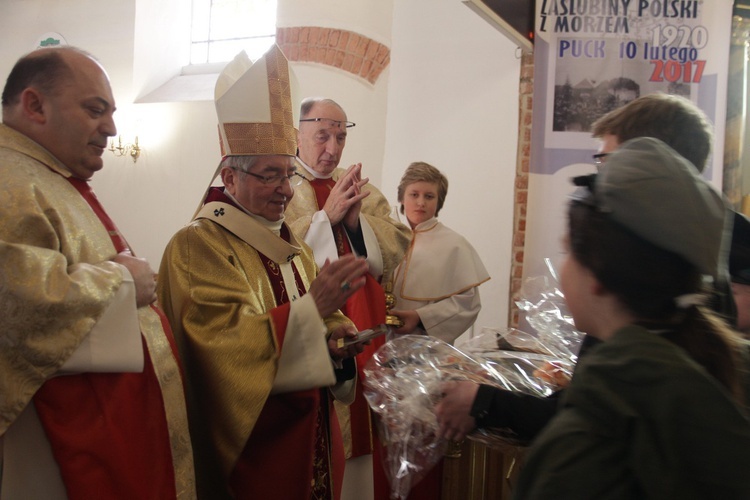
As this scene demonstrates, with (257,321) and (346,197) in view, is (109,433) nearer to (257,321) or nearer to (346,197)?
(257,321)

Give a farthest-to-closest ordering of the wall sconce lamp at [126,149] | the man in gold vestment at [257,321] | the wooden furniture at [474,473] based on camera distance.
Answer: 1. the wall sconce lamp at [126,149]
2. the wooden furniture at [474,473]
3. the man in gold vestment at [257,321]

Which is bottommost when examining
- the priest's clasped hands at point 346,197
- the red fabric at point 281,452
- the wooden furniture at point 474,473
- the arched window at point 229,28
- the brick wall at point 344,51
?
the wooden furniture at point 474,473

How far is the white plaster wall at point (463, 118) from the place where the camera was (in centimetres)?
546

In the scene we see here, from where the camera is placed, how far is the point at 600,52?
495 cm

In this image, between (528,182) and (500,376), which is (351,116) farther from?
(500,376)

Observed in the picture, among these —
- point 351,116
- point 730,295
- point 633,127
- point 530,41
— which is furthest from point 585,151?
point 730,295

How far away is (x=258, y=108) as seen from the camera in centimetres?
258

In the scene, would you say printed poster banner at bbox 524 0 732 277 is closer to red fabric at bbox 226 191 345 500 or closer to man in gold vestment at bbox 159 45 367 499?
man in gold vestment at bbox 159 45 367 499

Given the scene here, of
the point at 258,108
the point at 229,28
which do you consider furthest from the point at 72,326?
the point at 229,28

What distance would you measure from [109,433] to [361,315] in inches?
67.1

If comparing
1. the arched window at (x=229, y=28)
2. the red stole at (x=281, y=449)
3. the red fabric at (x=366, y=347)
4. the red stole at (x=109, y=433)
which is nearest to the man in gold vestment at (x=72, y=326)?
the red stole at (x=109, y=433)

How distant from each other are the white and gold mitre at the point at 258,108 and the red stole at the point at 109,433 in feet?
2.94

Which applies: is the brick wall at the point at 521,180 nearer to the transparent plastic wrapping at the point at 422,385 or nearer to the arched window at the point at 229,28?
the transparent plastic wrapping at the point at 422,385

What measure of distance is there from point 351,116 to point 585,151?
2374 mm
